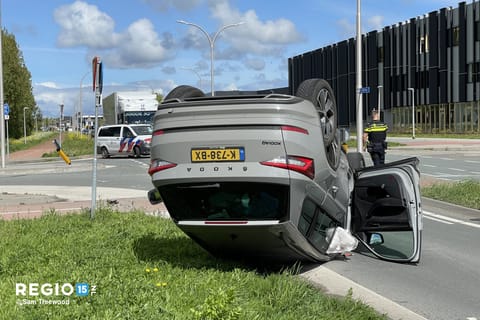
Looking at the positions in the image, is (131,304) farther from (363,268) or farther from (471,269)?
(471,269)

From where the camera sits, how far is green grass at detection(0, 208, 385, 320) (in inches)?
161

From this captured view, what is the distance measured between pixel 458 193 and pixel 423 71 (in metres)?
59.6

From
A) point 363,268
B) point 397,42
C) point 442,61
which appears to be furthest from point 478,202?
point 397,42

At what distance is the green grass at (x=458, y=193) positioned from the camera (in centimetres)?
1151

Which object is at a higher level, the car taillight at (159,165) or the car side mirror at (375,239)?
the car taillight at (159,165)

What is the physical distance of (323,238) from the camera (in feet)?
20.8

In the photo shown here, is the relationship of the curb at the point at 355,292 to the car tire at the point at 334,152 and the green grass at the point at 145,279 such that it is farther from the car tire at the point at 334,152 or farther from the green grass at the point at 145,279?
the car tire at the point at 334,152

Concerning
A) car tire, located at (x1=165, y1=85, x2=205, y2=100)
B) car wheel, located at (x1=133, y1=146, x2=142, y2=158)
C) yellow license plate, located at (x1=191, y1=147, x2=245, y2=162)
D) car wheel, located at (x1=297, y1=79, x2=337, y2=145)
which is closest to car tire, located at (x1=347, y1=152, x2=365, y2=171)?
car wheel, located at (x1=297, y1=79, x2=337, y2=145)

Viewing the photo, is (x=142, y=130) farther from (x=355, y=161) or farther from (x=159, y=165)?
(x=159, y=165)

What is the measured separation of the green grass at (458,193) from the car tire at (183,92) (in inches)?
264

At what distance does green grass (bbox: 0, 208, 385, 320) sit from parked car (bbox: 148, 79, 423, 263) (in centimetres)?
40

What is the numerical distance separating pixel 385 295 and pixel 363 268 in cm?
107

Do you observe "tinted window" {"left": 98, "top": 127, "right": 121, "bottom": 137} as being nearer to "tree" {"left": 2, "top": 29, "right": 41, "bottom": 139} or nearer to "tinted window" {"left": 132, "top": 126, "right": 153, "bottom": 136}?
"tinted window" {"left": 132, "top": 126, "right": 153, "bottom": 136}

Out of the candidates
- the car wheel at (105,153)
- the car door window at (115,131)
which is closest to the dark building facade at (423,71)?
the car door window at (115,131)
